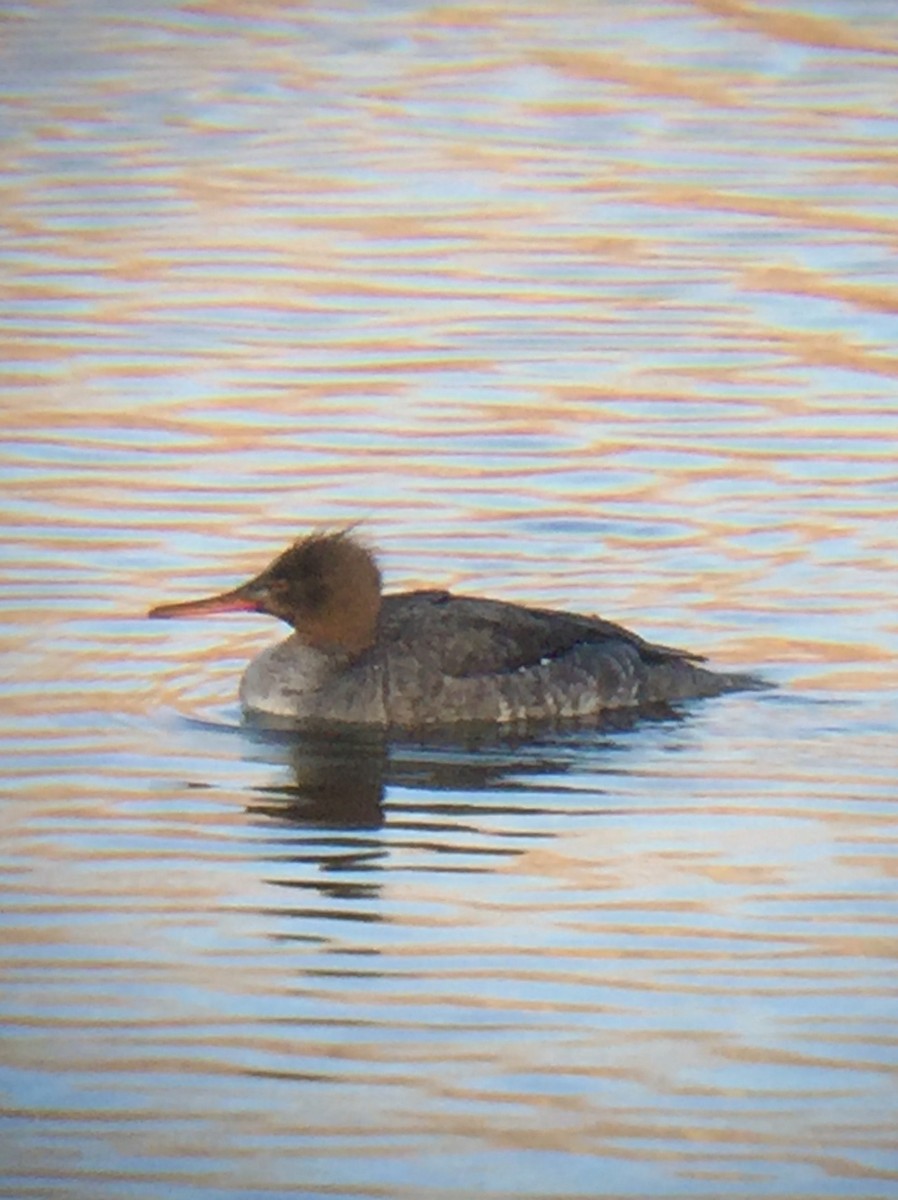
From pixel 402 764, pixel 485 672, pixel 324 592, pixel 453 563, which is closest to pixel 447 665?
pixel 485 672

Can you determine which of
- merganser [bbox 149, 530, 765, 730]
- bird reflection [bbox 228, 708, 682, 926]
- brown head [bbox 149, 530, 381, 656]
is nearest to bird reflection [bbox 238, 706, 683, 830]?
bird reflection [bbox 228, 708, 682, 926]

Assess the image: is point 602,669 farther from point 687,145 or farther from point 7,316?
point 687,145

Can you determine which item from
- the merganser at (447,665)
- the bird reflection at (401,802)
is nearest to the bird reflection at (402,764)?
the bird reflection at (401,802)

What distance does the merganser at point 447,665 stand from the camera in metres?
11.9

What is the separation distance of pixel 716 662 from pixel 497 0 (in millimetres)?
11369

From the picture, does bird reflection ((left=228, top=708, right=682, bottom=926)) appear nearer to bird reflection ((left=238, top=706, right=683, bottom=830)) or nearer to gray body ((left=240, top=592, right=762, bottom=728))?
bird reflection ((left=238, top=706, right=683, bottom=830))

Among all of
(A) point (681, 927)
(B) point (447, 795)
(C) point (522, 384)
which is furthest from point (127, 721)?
(C) point (522, 384)

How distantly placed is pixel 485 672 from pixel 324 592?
724 mm

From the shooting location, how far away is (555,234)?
60.9 ft

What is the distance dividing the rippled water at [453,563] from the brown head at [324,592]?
35 centimetres

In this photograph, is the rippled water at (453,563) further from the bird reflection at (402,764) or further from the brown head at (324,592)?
the brown head at (324,592)

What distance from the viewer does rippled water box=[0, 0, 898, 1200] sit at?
25.0ft

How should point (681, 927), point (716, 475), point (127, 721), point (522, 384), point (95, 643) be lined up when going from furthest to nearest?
point (522, 384) < point (716, 475) < point (95, 643) < point (127, 721) < point (681, 927)

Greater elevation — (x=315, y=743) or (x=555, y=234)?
(x=555, y=234)
